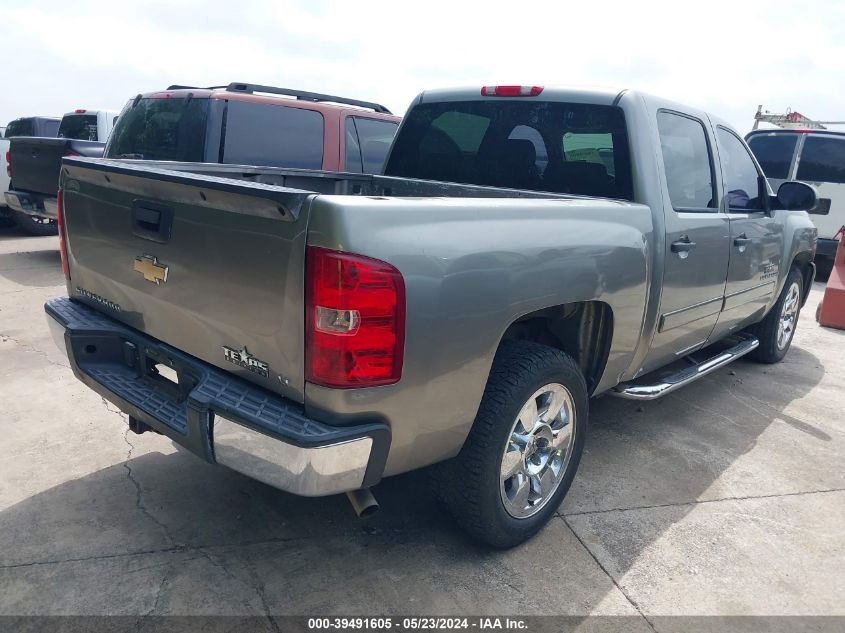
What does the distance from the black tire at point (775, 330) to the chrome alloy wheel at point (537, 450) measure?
3207mm

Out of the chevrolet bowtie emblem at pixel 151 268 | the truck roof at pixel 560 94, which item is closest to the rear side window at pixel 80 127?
the truck roof at pixel 560 94

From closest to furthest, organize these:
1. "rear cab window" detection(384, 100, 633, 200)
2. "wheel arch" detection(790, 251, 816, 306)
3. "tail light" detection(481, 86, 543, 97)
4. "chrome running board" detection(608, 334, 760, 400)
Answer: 1. "rear cab window" detection(384, 100, 633, 200)
2. "chrome running board" detection(608, 334, 760, 400)
3. "tail light" detection(481, 86, 543, 97)
4. "wheel arch" detection(790, 251, 816, 306)

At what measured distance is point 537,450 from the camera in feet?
9.39

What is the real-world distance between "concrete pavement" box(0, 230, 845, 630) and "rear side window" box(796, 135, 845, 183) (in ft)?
23.2

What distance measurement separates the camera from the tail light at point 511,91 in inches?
138

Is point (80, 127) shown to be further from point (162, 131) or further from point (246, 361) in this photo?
point (246, 361)

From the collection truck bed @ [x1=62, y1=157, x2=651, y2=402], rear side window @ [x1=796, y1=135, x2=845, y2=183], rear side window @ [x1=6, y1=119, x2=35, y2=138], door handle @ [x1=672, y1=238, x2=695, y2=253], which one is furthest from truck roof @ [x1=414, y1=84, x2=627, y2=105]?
rear side window @ [x1=6, y1=119, x2=35, y2=138]

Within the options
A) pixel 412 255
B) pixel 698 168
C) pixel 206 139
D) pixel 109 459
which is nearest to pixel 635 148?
pixel 698 168

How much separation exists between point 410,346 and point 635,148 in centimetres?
181

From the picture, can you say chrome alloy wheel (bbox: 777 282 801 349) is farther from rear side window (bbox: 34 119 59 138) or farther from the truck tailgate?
rear side window (bbox: 34 119 59 138)

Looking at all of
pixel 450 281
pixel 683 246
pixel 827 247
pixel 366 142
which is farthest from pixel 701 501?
pixel 827 247

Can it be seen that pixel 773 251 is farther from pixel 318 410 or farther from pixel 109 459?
pixel 109 459

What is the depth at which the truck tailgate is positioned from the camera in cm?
202

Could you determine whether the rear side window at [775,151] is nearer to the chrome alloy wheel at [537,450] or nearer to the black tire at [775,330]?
the black tire at [775,330]
